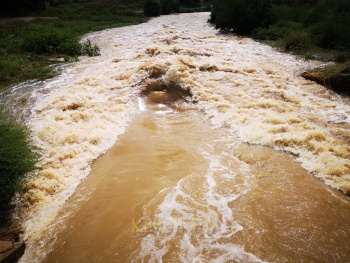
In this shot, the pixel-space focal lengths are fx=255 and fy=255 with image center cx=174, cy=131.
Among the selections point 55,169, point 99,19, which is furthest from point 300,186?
point 99,19

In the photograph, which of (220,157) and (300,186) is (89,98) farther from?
(300,186)

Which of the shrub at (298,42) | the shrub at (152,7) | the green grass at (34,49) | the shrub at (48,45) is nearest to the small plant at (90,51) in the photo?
the green grass at (34,49)

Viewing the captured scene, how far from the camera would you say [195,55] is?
473 inches

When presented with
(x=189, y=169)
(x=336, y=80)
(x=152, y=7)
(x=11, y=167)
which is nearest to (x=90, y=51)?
(x=11, y=167)

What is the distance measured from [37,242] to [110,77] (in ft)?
24.4

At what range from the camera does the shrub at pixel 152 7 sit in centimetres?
2942

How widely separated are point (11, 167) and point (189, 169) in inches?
120

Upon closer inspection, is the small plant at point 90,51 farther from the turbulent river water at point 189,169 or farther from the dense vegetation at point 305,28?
the dense vegetation at point 305,28

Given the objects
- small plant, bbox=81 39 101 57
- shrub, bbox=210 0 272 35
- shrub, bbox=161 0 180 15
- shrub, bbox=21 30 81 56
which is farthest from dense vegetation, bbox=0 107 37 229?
shrub, bbox=161 0 180 15

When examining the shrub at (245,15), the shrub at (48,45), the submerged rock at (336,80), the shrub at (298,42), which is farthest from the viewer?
the shrub at (245,15)

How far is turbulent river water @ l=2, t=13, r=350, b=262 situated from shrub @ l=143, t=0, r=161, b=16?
75.4 ft

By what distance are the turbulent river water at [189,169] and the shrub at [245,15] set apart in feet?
28.3

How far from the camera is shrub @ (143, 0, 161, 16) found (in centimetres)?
2942

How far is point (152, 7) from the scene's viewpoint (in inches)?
1164
